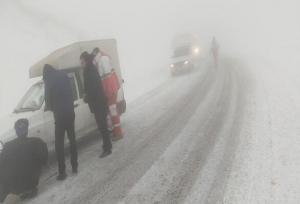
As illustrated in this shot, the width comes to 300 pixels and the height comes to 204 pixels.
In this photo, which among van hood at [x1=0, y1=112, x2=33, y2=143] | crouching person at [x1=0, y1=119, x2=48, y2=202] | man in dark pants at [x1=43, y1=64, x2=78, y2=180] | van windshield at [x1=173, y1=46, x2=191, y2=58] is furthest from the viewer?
van windshield at [x1=173, y1=46, x2=191, y2=58]

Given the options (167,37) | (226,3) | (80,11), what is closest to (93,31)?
(80,11)

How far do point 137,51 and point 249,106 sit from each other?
44.0 meters

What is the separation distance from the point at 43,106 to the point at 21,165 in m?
2.10

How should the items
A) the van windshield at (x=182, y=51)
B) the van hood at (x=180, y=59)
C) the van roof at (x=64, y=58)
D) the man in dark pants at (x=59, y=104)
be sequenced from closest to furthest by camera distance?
the man in dark pants at (x=59, y=104), the van roof at (x=64, y=58), the van hood at (x=180, y=59), the van windshield at (x=182, y=51)

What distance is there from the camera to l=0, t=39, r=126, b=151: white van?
777cm

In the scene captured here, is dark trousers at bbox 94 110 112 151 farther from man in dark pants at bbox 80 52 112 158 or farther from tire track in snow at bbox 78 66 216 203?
tire track in snow at bbox 78 66 216 203

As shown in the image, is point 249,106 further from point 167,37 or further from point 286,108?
point 167,37

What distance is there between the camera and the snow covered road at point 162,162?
571cm

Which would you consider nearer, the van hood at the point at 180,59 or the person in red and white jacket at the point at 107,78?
the person in red and white jacket at the point at 107,78

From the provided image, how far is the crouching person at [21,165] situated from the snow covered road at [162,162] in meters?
0.32

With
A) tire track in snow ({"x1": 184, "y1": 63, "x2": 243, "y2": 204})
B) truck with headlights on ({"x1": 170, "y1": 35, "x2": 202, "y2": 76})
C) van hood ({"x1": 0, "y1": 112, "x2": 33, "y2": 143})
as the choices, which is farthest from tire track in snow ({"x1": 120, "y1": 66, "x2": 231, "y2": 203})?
truck with headlights on ({"x1": 170, "y1": 35, "x2": 202, "y2": 76})

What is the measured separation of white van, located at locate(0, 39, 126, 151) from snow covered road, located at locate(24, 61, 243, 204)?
67 centimetres

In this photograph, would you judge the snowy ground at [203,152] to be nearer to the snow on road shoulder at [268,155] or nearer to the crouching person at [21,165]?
the snow on road shoulder at [268,155]

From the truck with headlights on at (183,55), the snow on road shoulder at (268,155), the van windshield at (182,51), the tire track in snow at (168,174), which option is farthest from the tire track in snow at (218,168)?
the van windshield at (182,51)
